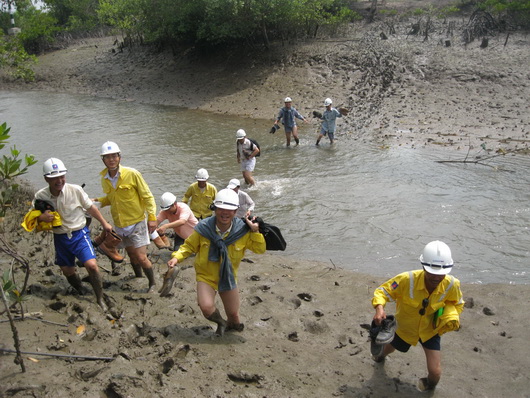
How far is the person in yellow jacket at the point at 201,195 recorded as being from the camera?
8055 millimetres

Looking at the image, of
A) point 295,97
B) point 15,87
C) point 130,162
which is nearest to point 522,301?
point 130,162

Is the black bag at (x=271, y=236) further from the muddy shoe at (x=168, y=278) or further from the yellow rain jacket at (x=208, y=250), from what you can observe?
the muddy shoe at (x=168, y=278)

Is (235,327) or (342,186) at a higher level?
(235,327)

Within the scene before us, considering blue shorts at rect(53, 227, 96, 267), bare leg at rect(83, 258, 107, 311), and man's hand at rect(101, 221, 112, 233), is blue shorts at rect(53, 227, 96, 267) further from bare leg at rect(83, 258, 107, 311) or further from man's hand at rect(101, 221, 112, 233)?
man's hand at rect(101, 221, 112, 233)

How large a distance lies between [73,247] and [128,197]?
2.82ft

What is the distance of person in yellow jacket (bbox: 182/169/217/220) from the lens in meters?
8.05

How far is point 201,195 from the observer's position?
8.12 meters

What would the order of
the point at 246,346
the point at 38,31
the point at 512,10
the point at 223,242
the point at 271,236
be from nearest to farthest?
the point at 223,242 < the point at 271,236 < the point at 246,346 < the point at 512,10 < the point at 38,31

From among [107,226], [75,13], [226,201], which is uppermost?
[75,13]

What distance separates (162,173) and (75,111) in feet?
36.7

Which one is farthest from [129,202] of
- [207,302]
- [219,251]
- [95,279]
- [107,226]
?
[207,302]

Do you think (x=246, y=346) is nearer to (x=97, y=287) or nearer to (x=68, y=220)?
(x=97, y=287)

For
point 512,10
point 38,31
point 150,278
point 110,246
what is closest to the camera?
point 150,278

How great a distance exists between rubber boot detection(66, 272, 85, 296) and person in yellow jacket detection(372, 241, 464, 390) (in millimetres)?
3471
